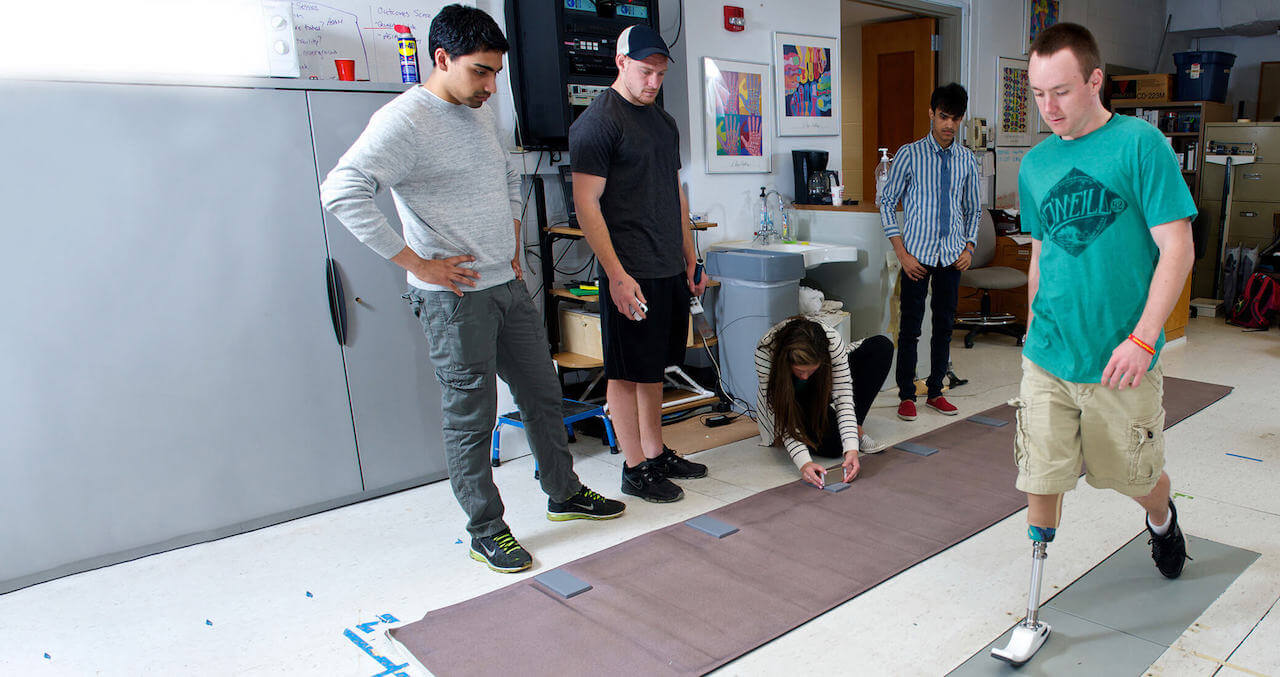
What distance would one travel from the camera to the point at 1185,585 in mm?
2051

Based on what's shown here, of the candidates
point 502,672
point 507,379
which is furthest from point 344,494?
point 502,672

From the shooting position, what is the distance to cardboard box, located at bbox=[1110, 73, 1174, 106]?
652 centimetres

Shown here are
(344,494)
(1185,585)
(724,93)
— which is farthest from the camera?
(724,93)

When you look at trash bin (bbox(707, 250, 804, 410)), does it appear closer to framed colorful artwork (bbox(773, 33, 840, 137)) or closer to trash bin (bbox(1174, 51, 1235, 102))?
framed colorful artwork (bbox(773, 33, 840, 137))

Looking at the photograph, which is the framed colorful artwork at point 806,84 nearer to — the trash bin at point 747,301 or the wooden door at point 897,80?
the trash bin at point 747,301

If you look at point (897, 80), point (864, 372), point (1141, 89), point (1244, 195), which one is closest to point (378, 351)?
point (864, 372)

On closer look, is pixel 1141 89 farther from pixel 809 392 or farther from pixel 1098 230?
pixel 1098 230

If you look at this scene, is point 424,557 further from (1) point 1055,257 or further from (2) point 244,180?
(1) point 1055,257

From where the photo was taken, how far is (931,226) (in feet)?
11.5

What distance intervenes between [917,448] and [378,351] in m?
2.05

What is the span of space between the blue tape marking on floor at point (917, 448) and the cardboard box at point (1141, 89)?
16.6 feet

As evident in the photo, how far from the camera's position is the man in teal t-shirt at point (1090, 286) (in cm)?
153

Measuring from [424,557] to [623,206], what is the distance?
47.8 inches

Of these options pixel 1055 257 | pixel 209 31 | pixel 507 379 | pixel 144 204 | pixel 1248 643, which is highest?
pixel 209 31
